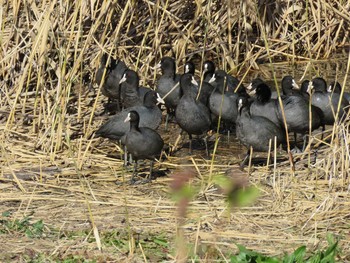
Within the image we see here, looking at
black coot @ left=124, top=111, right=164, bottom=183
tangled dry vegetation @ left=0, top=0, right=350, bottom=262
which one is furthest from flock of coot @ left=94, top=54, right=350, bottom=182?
tangled dry vegetation @ left=0, top=0, right=350, bottom=262

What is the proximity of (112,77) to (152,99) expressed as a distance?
93 centimetres

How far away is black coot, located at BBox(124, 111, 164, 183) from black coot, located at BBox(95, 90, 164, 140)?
1.21 ft

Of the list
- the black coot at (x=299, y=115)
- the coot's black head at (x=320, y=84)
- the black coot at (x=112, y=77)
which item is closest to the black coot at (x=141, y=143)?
the black coot at (x=299, y=115)

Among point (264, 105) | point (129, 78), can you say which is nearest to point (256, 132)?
point (264, 105)

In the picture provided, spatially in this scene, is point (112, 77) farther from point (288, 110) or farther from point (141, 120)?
point (288, 110)

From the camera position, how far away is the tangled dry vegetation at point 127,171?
604 centimetres

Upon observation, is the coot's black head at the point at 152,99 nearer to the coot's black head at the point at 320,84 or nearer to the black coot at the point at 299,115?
the black coot at the point at 299,115

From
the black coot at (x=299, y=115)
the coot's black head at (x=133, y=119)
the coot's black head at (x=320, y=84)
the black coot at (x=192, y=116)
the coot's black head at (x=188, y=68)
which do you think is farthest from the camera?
the coot's black head at (x=188, y=68)

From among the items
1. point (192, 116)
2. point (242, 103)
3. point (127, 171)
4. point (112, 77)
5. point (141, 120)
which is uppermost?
point (242, 103)

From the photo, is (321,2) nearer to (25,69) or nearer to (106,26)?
(106,26)

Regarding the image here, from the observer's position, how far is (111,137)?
8453mm

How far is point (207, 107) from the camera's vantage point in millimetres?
9359

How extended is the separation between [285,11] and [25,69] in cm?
408

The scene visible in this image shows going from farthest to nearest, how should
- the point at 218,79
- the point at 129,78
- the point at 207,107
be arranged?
1. the point at 218,79
2. the point at 129,78
3. the point at 207,107
